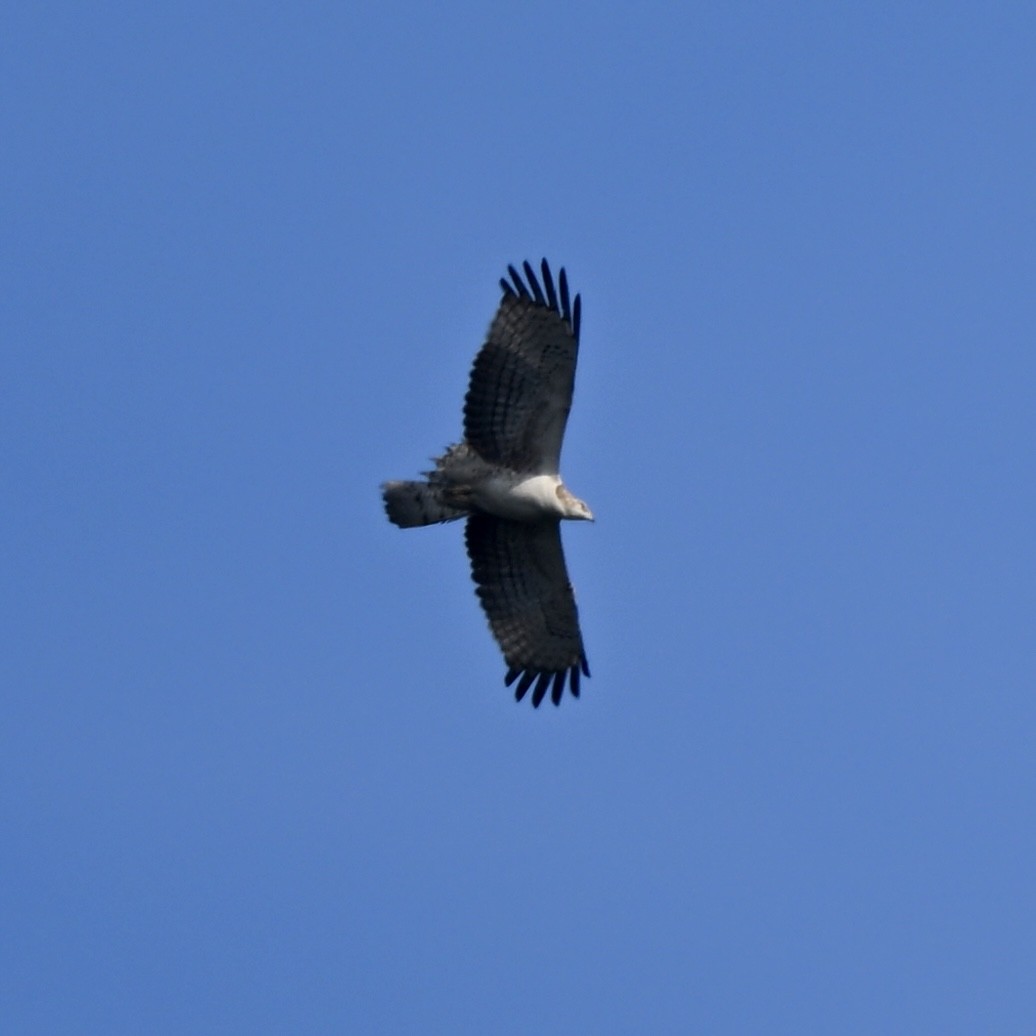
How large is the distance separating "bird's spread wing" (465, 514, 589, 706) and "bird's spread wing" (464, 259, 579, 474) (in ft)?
2.89

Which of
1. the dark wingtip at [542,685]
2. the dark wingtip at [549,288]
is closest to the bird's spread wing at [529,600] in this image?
the dark wingtip at [542,685]

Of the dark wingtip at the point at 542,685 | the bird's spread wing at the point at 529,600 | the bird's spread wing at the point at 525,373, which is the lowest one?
the dark wingtip at the point at 542,685

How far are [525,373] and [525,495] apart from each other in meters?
1.06

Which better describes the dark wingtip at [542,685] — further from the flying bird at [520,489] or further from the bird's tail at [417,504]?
the bird's tail at [417,504]

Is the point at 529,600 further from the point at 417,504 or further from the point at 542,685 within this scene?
the point at 417,504

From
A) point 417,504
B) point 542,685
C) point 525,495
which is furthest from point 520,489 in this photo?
point 542,685

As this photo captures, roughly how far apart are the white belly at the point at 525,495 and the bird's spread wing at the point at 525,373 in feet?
0.80

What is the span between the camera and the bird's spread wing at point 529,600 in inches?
837

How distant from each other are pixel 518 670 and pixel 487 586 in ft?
2.89

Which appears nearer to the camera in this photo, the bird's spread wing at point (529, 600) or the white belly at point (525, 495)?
the white belly at point (525, 495)

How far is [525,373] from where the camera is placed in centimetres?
2022

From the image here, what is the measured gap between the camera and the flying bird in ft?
66.3

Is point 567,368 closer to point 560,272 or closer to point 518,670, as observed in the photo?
point 560,272

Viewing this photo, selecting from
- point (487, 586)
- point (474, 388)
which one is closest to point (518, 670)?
point (487, 586)
